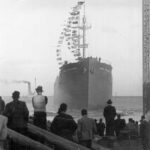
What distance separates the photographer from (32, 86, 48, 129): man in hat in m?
9.89

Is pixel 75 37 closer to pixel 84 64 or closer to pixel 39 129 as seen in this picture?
pixel 84 64

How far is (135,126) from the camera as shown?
1553 centimetres

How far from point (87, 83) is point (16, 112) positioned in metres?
40.1

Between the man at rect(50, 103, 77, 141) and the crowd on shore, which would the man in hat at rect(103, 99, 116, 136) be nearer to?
the crowd on shore

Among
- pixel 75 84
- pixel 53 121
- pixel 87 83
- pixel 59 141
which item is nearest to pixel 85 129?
pixel 59 141

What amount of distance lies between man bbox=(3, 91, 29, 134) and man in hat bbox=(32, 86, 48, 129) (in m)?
1.17

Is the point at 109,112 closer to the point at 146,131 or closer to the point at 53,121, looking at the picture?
the point at 146,131

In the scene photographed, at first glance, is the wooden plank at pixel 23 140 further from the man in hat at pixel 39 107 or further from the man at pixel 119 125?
the man at pixel 119 125

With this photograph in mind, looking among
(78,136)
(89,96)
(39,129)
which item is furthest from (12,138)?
(89,96)

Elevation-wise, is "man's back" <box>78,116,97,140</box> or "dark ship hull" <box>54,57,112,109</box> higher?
"dark ship hull" <box>54,57,112,109</box>

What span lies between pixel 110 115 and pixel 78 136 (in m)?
3.60

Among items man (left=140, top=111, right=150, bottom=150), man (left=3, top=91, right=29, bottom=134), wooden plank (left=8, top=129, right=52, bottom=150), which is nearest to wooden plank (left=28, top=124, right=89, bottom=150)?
wooden plank (left=8, top=129, right=52, bottom=150)

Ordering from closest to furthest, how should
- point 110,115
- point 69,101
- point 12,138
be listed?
point 12,138 → point 110,115 → point 69,101

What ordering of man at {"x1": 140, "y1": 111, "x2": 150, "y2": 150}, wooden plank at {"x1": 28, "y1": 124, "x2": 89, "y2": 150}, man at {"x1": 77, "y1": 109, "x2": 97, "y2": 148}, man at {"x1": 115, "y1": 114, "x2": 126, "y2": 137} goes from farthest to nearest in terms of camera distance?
man at {"x1": 115, "y1": 114, "x2": 126, "y2": 137} → man at {"x1": 140, "y1": 111, "x2": 150, "y2": 150} → man at {"x1": 77, "y1": 109, "x2": 97, "y2": 148} → wooden plank at {"x1": 28, "y1": 124, "x2": 89, "y2": 150}
